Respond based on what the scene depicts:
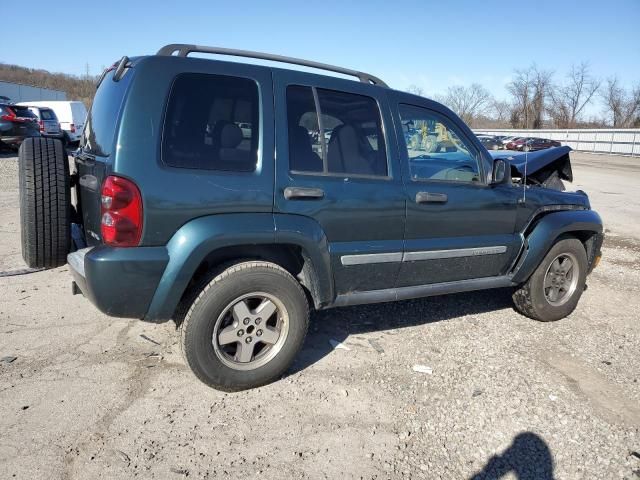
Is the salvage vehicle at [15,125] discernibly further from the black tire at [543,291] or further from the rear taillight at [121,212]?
the black tire at [543,291]

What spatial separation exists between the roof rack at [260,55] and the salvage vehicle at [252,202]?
12mm

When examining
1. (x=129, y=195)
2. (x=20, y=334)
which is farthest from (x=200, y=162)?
(x=20, y=334)

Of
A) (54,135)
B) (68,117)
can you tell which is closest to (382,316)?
(54,135)

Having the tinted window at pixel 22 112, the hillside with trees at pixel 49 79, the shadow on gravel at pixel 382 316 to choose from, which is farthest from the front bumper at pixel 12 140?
the hillside with trees at pixel 49 79

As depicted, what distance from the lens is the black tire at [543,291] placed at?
4.32 meters

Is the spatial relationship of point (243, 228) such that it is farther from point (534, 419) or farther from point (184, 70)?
point (534, 419)

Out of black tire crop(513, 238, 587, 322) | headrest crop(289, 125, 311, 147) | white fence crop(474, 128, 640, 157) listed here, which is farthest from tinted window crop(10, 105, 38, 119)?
white fence crop(474, 128, 640, 157)

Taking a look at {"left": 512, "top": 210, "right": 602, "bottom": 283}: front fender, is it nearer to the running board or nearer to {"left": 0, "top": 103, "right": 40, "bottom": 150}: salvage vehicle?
the running board

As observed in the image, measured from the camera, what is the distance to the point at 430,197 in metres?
3.45

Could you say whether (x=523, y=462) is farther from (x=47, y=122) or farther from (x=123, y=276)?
(x=47, y=122)

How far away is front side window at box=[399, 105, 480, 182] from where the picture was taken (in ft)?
11.6

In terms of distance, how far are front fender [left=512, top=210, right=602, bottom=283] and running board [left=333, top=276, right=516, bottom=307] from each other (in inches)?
→ 5.7

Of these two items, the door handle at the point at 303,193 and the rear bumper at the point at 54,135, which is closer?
the door handle at the point at 303,193

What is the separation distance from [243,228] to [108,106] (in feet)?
3.66
